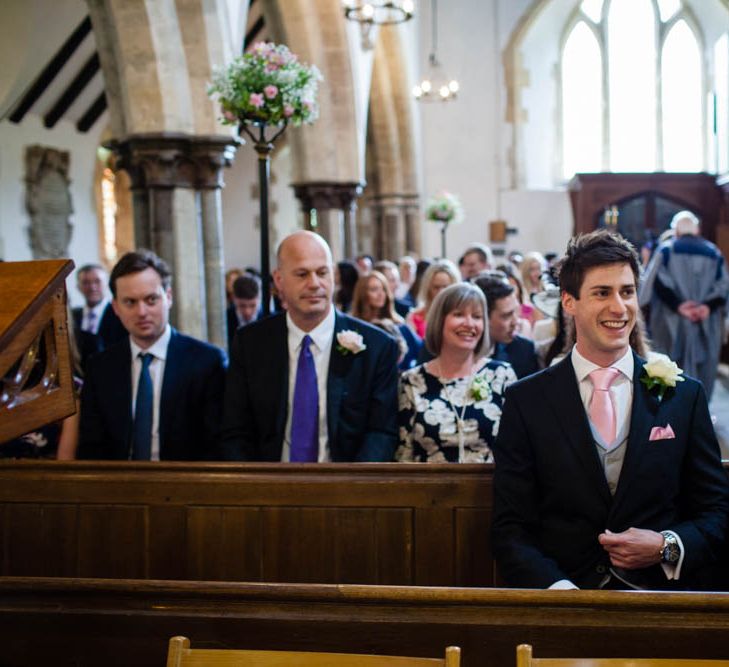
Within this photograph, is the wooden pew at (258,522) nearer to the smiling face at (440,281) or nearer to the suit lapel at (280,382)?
the suit lapel at (280,382)

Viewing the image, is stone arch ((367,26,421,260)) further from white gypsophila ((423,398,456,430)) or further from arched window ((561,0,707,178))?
white gypsophila ((423,398,456,430))

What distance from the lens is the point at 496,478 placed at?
2.53 m

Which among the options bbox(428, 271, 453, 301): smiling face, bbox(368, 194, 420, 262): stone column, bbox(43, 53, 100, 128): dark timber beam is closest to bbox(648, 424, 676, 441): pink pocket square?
bbox(428, 271, 453, 301): smiling face

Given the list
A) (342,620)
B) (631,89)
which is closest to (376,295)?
(342,620)

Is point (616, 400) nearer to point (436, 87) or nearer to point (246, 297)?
point (246, 297)

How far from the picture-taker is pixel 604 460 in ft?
8.19

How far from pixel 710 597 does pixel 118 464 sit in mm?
1740

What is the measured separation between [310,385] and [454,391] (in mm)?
511

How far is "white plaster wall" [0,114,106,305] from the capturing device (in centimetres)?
1261

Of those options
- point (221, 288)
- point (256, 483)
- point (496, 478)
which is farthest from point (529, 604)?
point (221, 288)

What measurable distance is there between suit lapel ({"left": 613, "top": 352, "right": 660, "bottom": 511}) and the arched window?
18124mm

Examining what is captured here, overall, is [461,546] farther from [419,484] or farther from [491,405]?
[491,405]

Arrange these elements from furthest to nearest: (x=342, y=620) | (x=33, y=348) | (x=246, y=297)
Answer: (x=246, y=297) < (x=342, y=620) < (x=33, y=348)

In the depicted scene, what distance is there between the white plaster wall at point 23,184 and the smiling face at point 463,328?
9.45 meters
